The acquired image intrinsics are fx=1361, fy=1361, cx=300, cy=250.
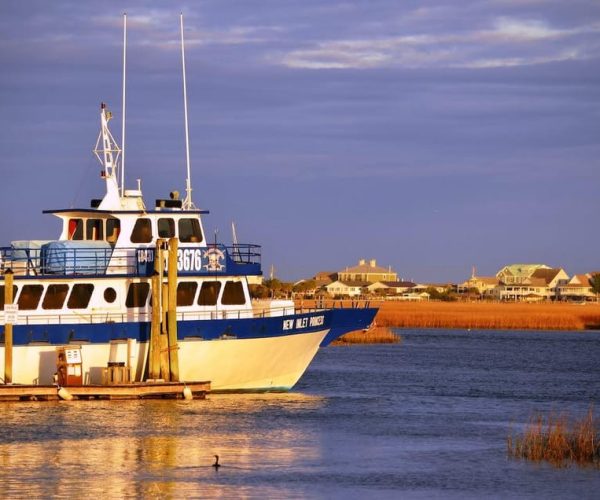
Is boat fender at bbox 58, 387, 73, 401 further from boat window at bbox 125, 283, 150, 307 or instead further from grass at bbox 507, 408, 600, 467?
grass at bbox 507, 408, 600, 467

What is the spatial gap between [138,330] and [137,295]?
1.25m

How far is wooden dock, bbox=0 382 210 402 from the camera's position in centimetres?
3681

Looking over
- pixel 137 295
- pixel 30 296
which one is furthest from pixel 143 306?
A: pixel 30 296

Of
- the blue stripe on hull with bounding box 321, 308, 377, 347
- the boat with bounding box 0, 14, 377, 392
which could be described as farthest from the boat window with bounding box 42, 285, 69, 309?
the blue stripe on hull with bounding box 321, 308, 377, 347

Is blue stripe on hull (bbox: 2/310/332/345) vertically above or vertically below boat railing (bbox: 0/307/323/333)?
below

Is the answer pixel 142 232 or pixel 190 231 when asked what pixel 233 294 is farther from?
pixel 142 232

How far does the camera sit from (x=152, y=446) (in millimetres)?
30812

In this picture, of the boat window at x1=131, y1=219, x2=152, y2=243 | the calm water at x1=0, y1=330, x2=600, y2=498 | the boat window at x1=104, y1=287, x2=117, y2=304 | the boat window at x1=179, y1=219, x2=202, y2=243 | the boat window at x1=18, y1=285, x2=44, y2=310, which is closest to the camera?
the calm water at x1=0, y1=330, x2=600, y2=498

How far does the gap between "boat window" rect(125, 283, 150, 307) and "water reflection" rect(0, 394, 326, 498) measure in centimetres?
334

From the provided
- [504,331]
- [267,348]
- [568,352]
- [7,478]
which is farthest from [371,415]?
[504,331]

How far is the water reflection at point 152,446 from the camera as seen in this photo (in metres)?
26.0

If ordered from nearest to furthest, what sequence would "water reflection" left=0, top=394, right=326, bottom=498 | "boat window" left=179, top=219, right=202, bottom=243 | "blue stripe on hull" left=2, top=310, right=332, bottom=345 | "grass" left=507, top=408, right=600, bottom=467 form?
"water reflection" left=0, top=394, right=326, bottom=498, "grass" left=507, top=408, right=600, bottom=467, "blue stripe on hull" left=2, top=310, right=332, bottom=345, "boat window" left=179, top=219, right=202, bottom=243

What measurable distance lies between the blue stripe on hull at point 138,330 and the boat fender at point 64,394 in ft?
5.49

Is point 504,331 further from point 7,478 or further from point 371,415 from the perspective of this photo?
point 7,478
